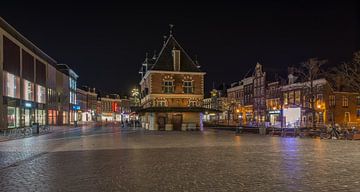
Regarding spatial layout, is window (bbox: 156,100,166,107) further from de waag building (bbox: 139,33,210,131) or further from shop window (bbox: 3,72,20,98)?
shop window (bbox: 3,72,20,98)

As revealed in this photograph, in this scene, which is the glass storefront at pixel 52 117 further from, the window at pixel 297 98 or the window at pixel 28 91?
the window at pixel 297 98

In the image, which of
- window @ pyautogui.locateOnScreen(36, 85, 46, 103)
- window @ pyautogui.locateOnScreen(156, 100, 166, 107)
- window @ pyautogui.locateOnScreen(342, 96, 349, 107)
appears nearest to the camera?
window @ pyautogui.locateOnScreen(156, 100, 166, 107)

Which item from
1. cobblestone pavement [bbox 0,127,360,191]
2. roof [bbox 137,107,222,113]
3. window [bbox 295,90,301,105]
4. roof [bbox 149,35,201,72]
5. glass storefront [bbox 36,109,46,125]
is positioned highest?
roof [bbox 149,35,201,72]

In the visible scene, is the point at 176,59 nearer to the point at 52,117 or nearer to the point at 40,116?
the point at 40,116

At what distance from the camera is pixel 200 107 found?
5644cm

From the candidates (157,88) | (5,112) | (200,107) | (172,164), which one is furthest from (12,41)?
(172,164)

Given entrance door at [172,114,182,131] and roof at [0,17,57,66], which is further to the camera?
entrance door at [172,114,182,131]

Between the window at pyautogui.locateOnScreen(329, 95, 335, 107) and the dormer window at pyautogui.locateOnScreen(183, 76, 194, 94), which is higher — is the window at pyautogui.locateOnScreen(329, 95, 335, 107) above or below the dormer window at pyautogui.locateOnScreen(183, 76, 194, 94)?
below

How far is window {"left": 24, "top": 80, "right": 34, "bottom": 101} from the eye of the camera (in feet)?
194

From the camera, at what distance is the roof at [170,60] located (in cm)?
5844

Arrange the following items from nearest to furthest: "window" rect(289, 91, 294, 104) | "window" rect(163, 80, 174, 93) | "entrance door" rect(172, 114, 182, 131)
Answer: "entrance door" rect(172, 114, 182, 131), "window" rect(163, 80, 174, 93), "window" rect(289, 91, 294, 104)

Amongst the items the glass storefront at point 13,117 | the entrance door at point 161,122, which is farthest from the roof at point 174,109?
the glass storefront at point 13,117

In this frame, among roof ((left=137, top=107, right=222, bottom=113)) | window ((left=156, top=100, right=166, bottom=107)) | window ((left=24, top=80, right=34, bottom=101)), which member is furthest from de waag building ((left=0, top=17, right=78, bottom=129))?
window ((left=156, top=100, right=166, bottom=107))

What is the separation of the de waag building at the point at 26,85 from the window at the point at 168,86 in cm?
2098
